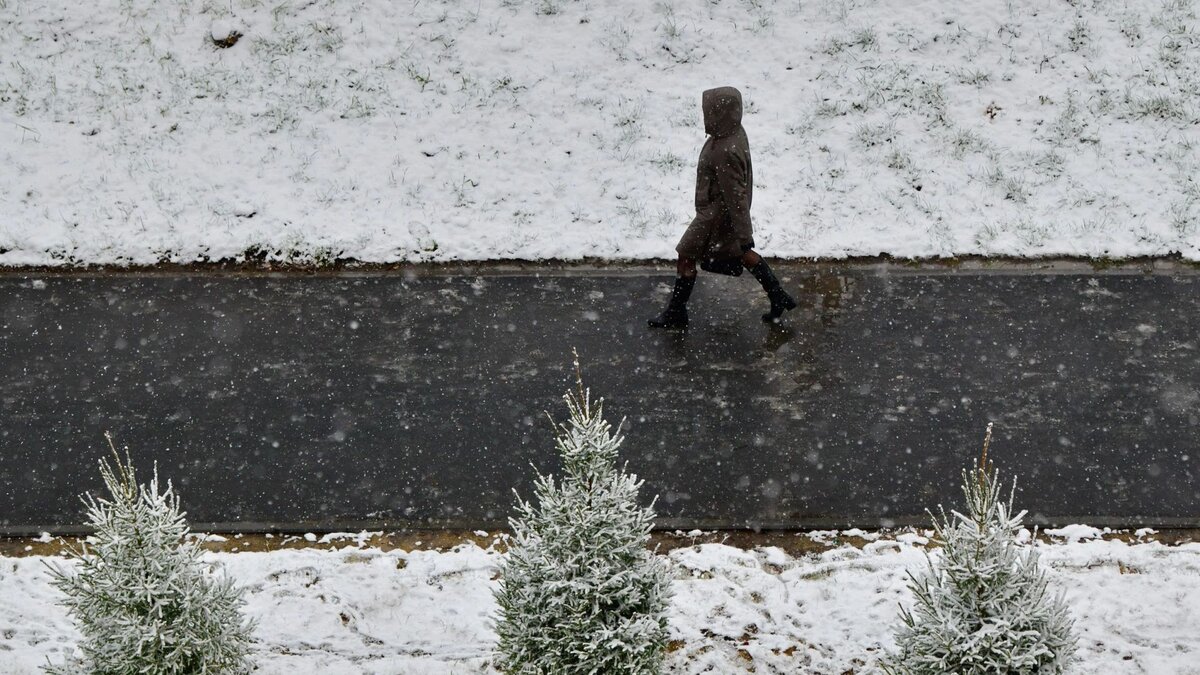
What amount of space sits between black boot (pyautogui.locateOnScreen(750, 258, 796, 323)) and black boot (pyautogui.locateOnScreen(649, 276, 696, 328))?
0.53 meters

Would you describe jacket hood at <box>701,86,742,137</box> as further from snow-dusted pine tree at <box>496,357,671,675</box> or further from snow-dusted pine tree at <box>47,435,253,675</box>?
snow-dusted pine tree at <box>47,435,253,675</box>

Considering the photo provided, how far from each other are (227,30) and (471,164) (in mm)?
3488

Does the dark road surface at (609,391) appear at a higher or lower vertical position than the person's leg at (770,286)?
lower

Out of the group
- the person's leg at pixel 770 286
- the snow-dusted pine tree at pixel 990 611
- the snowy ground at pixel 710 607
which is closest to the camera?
the snow-dusted pine tree at pixel 990 611

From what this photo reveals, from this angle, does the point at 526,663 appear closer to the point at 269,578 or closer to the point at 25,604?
the point at 269,578

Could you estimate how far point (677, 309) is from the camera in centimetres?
907

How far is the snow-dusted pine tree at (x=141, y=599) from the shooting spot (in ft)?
17.9

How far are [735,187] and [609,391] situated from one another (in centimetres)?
181

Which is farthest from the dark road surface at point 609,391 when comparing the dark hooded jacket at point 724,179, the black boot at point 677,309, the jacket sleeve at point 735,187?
the jacket sleeve at point 735,187

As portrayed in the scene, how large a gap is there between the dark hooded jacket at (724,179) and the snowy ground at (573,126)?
51.6 inches

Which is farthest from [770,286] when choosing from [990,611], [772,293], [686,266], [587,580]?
[990,611]

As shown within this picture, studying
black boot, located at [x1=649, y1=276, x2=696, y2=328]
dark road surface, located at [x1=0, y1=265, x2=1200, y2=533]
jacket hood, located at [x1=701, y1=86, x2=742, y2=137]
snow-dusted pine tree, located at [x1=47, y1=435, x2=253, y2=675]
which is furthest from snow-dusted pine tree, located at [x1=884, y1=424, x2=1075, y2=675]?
black boot, located at [x1=649, y1=276, x2=696, y2=328]

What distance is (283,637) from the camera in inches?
271

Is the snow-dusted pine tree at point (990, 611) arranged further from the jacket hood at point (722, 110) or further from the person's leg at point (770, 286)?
the jacket hood at point (722, 110)
